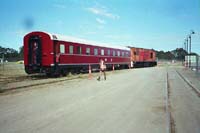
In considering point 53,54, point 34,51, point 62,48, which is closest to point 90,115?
point 53,54

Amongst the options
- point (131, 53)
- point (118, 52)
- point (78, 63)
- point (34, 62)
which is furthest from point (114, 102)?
point (131, 53)

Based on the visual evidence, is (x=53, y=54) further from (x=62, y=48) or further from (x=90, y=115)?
(x=90, y=115)

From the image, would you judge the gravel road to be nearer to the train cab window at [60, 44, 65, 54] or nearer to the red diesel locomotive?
the red diesel locomotive

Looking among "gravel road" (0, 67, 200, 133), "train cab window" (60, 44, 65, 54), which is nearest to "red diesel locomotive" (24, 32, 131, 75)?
"train cab window" (60, 44, 65, 54)

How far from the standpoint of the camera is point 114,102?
11781mm

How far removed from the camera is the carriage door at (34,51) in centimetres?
2562

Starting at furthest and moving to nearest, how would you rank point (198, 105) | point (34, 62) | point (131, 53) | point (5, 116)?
1. point (131, 53)
2. point (34, 62)
3. point (198, 105)
4. point (5, 116)

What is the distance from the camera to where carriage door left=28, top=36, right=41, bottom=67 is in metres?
25.6

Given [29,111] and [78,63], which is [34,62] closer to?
[78,63]

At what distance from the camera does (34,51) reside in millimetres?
25875

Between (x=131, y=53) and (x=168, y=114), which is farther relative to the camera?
(x=131, y=53)

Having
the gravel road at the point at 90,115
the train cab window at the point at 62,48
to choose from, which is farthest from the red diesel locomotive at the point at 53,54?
the gravel road at the point at 90,115

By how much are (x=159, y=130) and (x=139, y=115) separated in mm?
1906

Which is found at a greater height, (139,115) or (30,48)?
(30,48)
